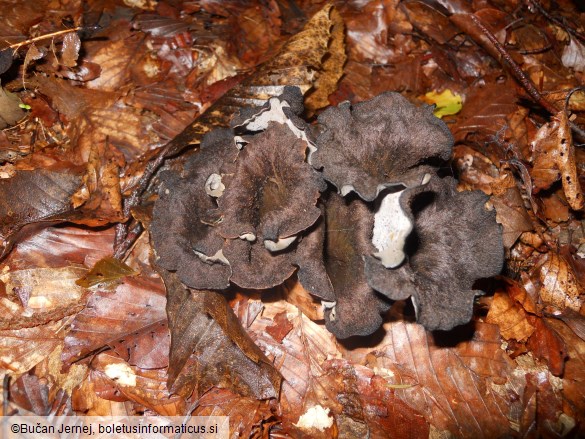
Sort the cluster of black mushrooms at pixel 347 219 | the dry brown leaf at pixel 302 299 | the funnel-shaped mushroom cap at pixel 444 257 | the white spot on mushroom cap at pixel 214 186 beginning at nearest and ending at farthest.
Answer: the funnel-shaped mushroom cap at pixel 444 257, the cluster of black mushrooms at pixel 347 219, the white spot on mushroom cap at pixel 214 186, the dry brown leaf at pixel 302 299

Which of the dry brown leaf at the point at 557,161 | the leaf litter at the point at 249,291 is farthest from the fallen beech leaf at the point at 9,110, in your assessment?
the dry brown leaf at the point at 557,161

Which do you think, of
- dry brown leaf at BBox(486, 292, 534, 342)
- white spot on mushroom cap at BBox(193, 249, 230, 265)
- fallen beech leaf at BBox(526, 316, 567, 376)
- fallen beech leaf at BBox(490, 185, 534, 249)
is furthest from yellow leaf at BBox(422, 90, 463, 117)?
white spot on mushroom cap at BBox(193, 249, 230, 265)

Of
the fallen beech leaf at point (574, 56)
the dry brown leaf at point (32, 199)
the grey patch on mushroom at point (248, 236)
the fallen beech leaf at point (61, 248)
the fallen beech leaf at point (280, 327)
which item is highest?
the fallen beech leaf at point (574, 56)

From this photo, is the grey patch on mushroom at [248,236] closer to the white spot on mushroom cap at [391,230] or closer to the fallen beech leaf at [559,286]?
the white spot on mushroom cap at [391,230]

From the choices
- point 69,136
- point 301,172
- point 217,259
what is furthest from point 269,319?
point 69,136

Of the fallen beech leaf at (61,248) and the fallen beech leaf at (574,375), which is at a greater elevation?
the fallen beech leaf at (61,248)

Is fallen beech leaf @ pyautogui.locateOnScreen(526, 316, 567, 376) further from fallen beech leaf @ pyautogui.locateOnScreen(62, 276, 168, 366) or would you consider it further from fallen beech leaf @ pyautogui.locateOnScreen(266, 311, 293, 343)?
fallen beech leaf @ pyautogui.locateOnScreen(62, 276, 168, 366)

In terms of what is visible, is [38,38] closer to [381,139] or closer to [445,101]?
[381,139]
